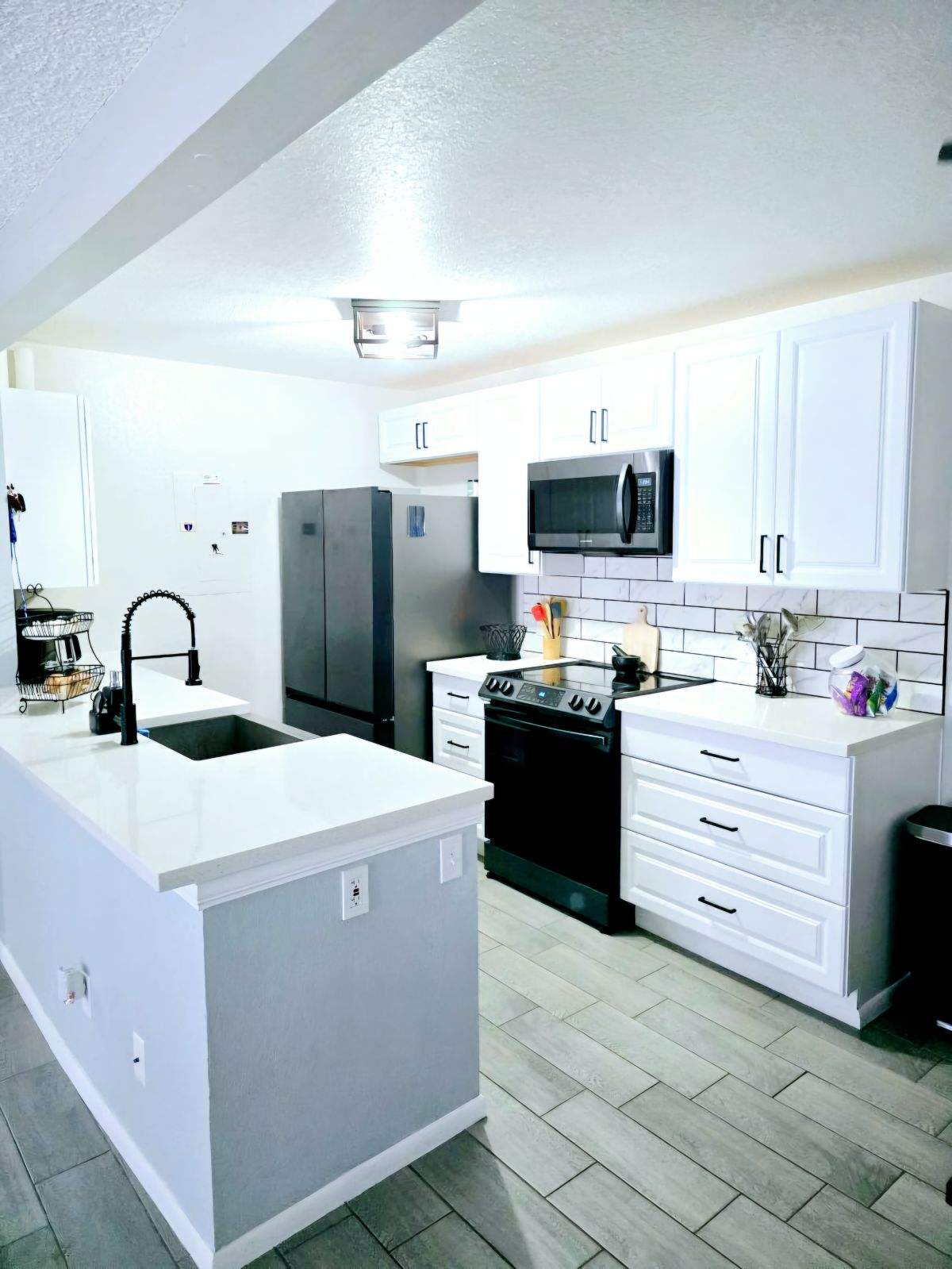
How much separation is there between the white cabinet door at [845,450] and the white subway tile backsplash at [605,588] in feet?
3.56

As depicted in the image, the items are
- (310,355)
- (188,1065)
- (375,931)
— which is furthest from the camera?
(310,355)

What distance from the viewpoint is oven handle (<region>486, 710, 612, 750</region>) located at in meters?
3.23

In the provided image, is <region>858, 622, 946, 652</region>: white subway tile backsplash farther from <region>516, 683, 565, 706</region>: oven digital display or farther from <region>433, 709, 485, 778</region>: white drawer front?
<region>433, 709, 485, 778</region>: white drawer front

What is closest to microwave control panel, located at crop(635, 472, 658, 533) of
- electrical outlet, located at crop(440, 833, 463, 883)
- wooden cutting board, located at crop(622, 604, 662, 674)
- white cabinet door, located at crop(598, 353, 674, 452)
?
white cabinet door, located at crop(598, 353, 674, 452)

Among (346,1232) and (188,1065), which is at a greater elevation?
(188,1065)

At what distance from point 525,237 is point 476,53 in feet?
3.24

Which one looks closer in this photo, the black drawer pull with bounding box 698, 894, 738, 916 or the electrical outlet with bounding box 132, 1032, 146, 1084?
the electrical outlet with bounding box 132, 1032, 146, 1084

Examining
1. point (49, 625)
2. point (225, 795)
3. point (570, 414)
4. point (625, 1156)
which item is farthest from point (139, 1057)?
point (570, 414)

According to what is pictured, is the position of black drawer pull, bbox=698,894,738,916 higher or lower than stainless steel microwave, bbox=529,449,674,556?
lower

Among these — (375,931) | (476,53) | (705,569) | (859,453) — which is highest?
(476,53)

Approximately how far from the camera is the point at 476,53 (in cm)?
155

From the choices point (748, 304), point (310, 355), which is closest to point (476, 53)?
point (748, 304)

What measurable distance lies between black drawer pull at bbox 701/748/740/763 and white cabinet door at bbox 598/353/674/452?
3.93 ft

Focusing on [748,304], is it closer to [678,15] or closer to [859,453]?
[859,453]
